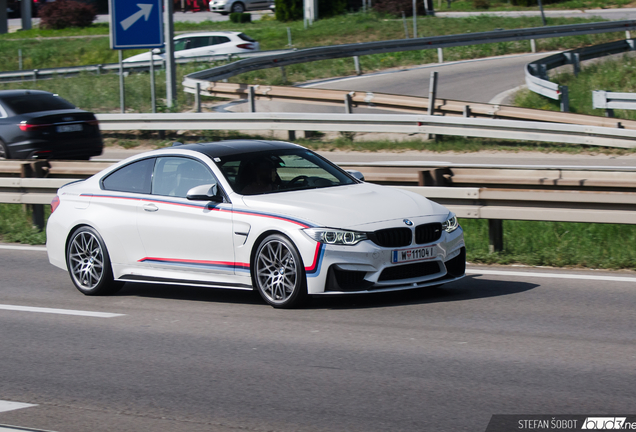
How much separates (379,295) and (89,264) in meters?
2.89

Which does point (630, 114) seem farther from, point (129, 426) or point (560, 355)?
point (129, 426)

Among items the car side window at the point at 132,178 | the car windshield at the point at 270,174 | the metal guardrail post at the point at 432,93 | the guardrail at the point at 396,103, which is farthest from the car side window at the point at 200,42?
the car windshield at the point at 270,174

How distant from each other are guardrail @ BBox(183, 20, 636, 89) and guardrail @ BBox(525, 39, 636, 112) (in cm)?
241

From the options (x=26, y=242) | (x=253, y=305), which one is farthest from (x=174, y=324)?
(x=26, y=242)

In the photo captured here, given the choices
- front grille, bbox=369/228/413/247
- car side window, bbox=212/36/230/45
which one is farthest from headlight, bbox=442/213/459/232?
car side window, bbox=212/36/230/45

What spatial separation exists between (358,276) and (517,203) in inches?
110

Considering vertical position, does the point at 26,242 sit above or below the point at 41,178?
below

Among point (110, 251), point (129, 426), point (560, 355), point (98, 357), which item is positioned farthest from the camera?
point (110, 251)

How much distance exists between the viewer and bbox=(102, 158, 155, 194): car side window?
360 inches

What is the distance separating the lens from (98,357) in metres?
6.81

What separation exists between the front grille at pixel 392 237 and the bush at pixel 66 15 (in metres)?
57.8

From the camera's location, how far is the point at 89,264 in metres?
9.30

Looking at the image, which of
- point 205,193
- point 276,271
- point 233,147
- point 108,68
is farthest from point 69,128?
point 108,68

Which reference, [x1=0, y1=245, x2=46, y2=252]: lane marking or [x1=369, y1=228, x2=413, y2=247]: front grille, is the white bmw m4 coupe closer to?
[x1=369, y1=228, x2=413, y2=247]: front grille
